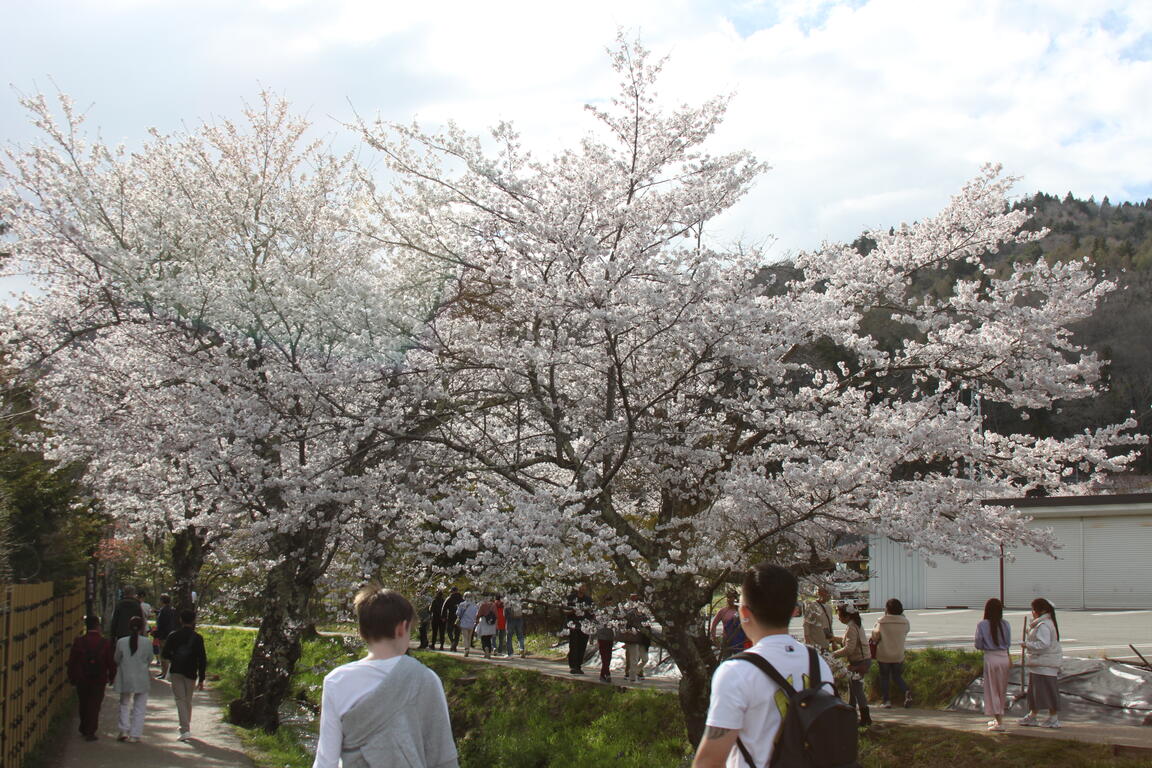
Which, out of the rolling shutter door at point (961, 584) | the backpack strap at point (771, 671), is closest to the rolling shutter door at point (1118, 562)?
the rolling shutter door at point (961, 584)

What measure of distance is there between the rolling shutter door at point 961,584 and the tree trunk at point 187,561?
20384 millimetres

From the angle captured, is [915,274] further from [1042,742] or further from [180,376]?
[180,376]

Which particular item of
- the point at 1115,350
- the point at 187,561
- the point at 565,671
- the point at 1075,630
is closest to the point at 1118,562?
the point at 1075,630

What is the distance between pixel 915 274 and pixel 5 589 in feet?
32.8

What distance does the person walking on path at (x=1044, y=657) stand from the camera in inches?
367

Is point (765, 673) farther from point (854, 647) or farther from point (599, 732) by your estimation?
point (599, 732)

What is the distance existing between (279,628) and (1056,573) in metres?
22.6

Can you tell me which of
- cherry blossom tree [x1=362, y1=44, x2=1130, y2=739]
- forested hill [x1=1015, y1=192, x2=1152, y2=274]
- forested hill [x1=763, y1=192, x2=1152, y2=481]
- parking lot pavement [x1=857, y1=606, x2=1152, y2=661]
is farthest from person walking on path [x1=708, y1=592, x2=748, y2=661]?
forested hill [x1=1015, y1=192, x2=1152, y2=274]

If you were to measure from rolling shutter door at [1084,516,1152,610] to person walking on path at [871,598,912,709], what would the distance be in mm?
16900

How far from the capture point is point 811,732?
2881 millimetres

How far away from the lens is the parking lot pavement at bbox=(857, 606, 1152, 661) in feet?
50.1

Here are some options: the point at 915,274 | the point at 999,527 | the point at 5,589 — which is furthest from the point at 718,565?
the point at 5,589

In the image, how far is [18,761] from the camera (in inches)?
321

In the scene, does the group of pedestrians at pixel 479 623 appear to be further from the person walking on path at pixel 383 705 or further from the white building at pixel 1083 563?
the person walking on path at pixel 383 705
